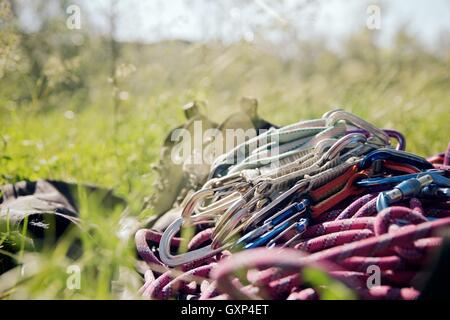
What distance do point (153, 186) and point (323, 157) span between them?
93 cm

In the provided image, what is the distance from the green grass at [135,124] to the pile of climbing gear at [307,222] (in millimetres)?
197

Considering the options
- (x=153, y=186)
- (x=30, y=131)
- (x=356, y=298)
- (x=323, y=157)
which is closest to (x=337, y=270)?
(x=356, y=298)

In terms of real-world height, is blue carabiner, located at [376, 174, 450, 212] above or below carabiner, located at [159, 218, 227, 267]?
above

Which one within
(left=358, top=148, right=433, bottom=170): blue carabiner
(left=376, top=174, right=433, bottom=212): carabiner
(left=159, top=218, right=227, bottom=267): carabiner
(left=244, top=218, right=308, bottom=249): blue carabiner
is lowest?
(left=159, top=218, right=227, bottom=267): carabiner

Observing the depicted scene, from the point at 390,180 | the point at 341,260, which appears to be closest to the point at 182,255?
the point at 341,260

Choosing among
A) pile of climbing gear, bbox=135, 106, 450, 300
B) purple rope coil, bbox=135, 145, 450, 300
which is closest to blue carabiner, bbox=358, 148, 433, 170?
pile of climbing gear, bbox=135, 106, 450, 300

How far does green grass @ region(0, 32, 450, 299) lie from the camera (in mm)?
1273

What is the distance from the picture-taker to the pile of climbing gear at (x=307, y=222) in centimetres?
108

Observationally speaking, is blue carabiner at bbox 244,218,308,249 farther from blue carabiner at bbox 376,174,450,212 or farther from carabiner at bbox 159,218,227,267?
blue carabiner at bbox 376,174,450,212

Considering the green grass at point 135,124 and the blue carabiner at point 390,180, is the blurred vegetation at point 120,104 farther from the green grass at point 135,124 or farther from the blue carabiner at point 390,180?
the blue carabiner at point 390,180

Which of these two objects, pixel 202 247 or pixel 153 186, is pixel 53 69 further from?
pixel 202 247

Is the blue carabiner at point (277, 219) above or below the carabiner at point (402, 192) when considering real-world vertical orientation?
below

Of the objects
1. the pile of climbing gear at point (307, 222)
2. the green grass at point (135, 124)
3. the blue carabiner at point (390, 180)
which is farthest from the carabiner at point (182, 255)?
the blue carabiner at point (390, 180)

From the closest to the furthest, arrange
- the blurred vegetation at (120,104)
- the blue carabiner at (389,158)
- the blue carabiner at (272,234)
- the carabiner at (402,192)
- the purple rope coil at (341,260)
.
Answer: the purple rope coil at (341,260) < the carabiner at (402,192) < the blue carabiner at (272,234) < the blue carabiner at (389,158) < the blurred vegetation at (120,104)
